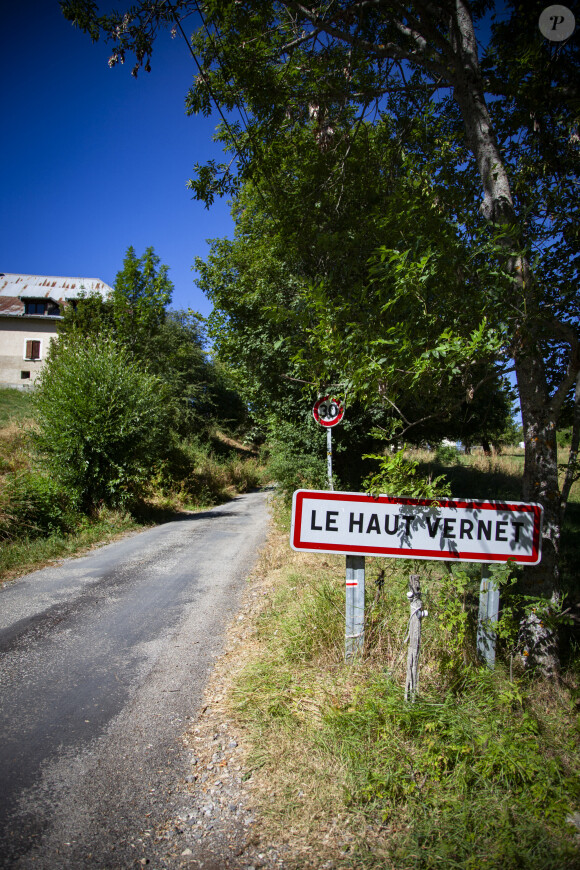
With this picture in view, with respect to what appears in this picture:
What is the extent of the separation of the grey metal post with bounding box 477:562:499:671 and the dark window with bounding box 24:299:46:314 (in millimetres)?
36457

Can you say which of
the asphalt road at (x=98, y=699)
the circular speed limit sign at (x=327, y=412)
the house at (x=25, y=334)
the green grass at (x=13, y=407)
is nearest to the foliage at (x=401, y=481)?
the asphalt road at (x=98, y=699)

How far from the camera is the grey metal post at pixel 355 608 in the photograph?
3316 millimetres

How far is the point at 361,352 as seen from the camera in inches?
128

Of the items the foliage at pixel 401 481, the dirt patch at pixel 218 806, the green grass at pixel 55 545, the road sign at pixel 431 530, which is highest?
the foliage at pixel 401 481

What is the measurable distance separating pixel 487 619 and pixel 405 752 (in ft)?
3.61

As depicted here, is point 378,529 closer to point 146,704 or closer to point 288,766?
point 288,766

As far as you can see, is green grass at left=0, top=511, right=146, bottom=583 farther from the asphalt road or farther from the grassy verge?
the grassy verge

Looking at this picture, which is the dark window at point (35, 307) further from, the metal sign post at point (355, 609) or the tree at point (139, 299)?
the metal sign post at point (355, 609)

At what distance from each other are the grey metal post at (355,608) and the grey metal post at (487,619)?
0.82 metres

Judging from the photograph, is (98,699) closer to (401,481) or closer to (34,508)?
(401,481)

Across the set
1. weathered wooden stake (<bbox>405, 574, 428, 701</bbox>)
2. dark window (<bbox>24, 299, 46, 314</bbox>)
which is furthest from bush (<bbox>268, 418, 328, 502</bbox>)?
dark window (<bbox>24, 299, 46, 314</bbox>)

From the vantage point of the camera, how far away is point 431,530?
3.25m

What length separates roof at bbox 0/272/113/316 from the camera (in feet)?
112

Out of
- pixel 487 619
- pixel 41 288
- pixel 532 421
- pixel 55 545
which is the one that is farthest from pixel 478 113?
pixel 41 288
